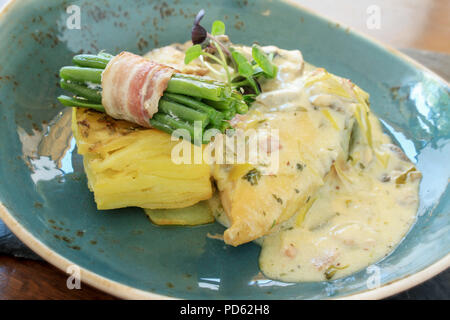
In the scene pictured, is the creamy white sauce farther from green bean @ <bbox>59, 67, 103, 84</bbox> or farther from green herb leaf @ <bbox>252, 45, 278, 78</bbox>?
green bean @ <bbox>59, 67, 103, 84</bbox>

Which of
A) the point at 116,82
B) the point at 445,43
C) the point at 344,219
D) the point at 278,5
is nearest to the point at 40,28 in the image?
the point at 116,82

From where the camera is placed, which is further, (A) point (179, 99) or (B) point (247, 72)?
(B) point (247, 72)

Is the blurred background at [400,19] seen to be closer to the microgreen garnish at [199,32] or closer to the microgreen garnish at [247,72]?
the microgreen garnish at [199,32]

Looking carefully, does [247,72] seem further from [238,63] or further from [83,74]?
A: [83,74]

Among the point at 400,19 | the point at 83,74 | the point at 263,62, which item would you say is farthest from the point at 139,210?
the point at 400,19

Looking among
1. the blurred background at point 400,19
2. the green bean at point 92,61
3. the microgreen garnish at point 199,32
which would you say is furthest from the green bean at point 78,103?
the blurred background at point 400,19

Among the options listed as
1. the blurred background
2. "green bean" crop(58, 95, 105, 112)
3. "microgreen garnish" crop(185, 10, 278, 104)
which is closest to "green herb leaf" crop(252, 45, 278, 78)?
"microgreen garnish" crop(185, 10, 278, 104)
